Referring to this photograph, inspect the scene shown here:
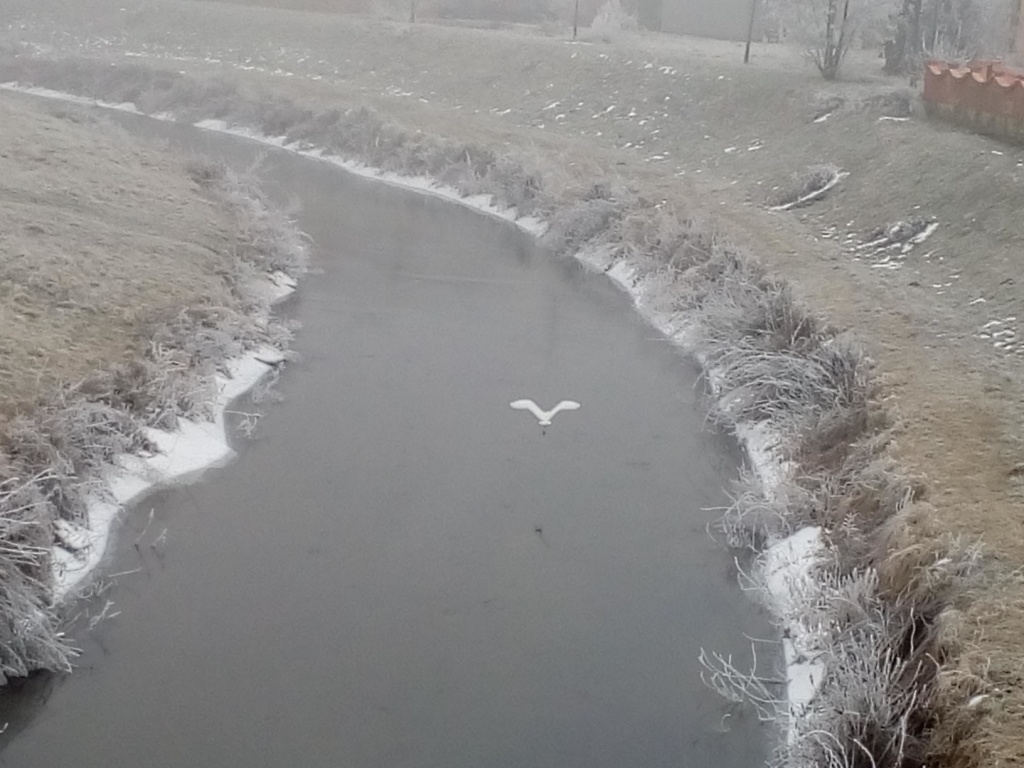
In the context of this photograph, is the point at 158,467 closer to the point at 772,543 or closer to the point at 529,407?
the point at 529,407

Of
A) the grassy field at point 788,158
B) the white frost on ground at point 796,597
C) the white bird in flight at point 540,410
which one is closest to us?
the white frost on ground at point 796,597

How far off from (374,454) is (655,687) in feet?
18.6

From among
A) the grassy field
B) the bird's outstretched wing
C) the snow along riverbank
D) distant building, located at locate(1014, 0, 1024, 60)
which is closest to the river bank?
the snow along riverbank

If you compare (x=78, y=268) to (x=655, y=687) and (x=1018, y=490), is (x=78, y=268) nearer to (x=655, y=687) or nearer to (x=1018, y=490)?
(x=655, y=687)

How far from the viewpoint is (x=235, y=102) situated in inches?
1467

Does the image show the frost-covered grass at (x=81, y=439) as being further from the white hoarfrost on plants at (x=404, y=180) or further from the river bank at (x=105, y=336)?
the white hoarfrost on plants at (x=404, y=180)

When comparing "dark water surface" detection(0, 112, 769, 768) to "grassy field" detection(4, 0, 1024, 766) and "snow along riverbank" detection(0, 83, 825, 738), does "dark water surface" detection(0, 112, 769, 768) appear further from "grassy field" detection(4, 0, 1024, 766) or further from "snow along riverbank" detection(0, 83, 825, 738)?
"grassy field" detection(4, 0, 1024, 766)

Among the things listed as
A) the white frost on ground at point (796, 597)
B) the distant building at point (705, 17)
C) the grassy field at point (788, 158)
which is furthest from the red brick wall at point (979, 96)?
the distant building at point (705, 17)

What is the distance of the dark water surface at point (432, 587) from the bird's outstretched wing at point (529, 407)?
163 millimetres

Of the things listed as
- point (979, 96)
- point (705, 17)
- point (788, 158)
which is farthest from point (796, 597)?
point (705, 17)

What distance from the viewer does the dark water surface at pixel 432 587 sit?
10.7 m

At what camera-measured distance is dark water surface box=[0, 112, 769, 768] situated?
10.7 meters

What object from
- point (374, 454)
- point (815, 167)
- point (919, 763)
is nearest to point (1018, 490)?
point (919, 763)

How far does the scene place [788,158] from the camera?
26.6 meters
